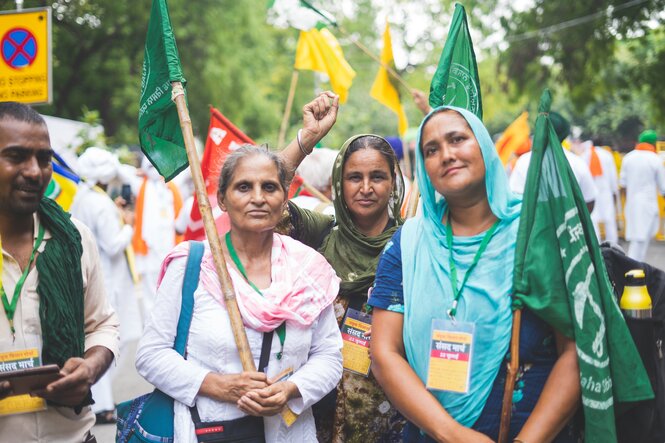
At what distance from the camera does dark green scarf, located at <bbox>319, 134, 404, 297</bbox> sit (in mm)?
3340

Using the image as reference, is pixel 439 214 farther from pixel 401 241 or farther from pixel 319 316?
pixel 319 316

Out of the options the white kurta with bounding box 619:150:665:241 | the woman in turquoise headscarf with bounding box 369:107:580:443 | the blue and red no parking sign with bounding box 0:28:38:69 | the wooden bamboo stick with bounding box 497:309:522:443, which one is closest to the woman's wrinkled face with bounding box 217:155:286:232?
the woman in turquoise headscarf with bounding box 369:107:580:443

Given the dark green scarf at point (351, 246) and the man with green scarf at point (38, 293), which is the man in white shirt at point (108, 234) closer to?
the dark green scarf at point (351, 246)

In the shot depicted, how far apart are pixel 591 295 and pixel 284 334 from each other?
1052 millimetres

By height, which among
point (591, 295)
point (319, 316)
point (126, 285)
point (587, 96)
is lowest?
point (126, 285)

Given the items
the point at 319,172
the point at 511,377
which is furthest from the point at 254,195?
the point at 319,172

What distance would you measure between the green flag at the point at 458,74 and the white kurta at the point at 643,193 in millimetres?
9674

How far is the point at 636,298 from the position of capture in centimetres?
258

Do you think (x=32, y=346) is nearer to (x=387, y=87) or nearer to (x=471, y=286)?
(x=471, y=286)

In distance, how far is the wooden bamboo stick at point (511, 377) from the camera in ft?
7.75

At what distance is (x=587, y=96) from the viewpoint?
18.6 meters

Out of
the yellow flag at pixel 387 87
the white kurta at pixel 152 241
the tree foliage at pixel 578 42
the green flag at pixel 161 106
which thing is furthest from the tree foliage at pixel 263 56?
the green flag at pixel 161 106

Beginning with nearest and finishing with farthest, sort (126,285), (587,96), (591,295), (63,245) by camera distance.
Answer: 1. (591,295)
2. (63,245)
3. (126,285)
4. (587,96)

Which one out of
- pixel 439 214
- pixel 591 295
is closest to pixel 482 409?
pixel 591 295
